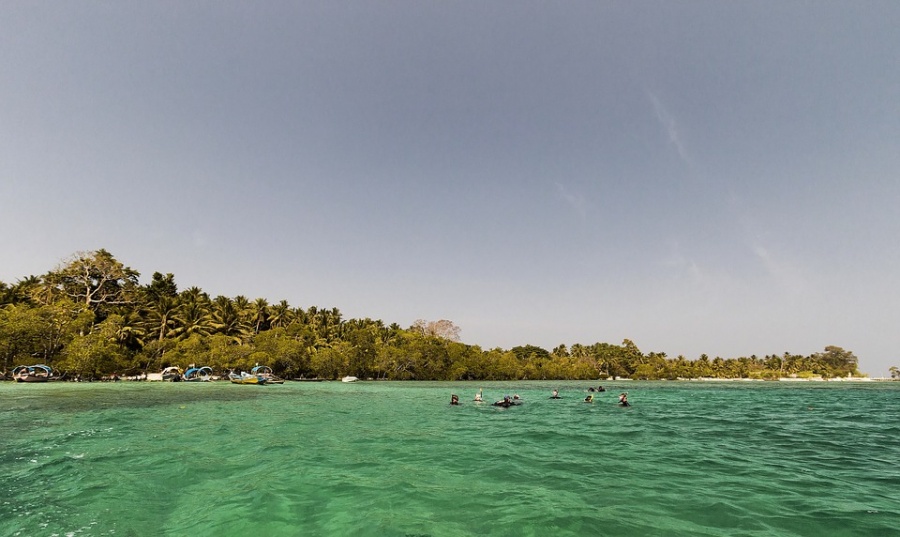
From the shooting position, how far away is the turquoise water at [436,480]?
27.8ft

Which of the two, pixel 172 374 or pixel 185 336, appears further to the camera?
pixel 185 336

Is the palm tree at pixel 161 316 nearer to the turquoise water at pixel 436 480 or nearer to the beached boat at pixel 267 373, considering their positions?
the beached boat at pixel 267 373

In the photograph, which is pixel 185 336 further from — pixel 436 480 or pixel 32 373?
pixel 436 480

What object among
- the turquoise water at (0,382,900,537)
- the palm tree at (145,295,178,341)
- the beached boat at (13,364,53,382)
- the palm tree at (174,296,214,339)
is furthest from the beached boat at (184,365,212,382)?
the turquoise water at (0,382,900,537)

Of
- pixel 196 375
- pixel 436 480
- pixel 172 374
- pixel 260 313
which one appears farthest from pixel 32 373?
pixel 436 480

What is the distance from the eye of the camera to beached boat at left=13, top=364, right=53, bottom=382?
54.5 meters

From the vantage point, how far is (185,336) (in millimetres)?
92875

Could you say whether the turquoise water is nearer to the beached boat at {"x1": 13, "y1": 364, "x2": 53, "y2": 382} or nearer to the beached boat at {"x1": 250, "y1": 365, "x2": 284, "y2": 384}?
the beached boat at {"x1": 13, "y1": 364, "x2": 53, "y2": 382}

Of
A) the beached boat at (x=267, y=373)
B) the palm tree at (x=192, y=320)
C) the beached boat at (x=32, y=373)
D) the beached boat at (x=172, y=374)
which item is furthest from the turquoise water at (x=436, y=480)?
the palm tree at (x=192, y=320)

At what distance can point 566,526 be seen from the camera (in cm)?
835

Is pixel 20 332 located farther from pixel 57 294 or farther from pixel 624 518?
pixel 624 518

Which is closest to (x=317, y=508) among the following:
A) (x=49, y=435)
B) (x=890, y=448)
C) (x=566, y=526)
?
(x=566, y=526)

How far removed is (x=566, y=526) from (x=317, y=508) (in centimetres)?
537

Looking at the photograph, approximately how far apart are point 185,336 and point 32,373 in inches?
1426
